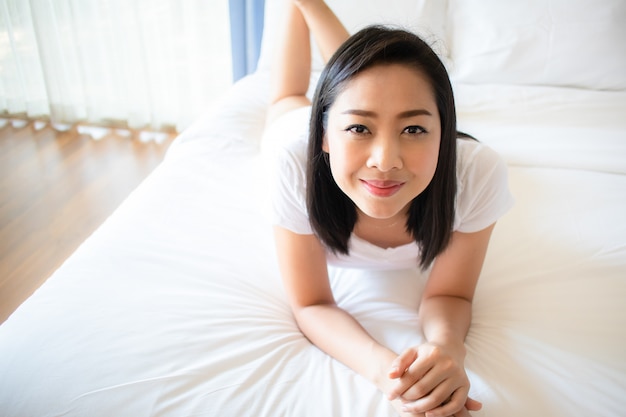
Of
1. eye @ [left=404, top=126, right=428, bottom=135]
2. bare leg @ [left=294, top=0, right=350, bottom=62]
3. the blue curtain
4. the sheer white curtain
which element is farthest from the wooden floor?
eye @ [left=404, top=126, right=428, bottom=135]

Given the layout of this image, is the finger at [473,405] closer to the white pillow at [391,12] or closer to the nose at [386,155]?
the nose at [386,155]

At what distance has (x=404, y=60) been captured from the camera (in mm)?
875

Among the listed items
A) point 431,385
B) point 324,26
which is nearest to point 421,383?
point 431,385

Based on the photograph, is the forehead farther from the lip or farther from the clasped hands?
the clasped hands

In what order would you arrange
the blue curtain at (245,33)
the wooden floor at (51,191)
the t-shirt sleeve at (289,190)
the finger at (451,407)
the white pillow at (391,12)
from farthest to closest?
the blue curtain at (245,33) < the white pillow at (391,12) < the wooden floor at (51,191) < the t-shirt sleeve at (289,190) < the finger at (451,407)

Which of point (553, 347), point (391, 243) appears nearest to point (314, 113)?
point (391, 243)

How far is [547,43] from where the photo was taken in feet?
6.22

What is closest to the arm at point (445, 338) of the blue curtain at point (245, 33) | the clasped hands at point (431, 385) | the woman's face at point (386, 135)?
the clasped hands at point (431, 385)

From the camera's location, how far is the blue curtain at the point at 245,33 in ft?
7.66

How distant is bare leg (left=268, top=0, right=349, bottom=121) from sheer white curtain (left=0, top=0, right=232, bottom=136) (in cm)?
90

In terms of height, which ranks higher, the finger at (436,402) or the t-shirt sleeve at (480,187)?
the t-shirt sleeve at (480,187)

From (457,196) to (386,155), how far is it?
0.28 m

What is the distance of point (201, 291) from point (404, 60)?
64 centimetres

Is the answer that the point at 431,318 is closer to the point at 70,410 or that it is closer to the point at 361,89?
the point at 361,89
